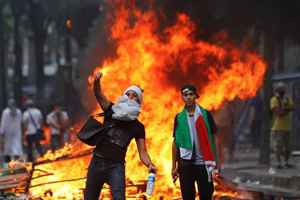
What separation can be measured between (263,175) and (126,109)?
641 centimetres

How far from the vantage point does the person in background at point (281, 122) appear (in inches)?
463

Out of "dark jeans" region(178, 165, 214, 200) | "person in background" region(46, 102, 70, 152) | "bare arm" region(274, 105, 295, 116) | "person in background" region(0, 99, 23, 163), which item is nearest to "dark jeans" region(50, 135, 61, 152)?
"person in background" region(46, 102, 70, 152)

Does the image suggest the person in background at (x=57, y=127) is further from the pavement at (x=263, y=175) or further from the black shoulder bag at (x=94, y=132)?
the black shoulder bag at (x=94, y=132)

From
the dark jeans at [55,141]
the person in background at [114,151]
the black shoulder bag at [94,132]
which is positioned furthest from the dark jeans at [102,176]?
the dark jeans at [55,141]

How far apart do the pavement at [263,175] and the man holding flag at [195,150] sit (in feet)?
11.0

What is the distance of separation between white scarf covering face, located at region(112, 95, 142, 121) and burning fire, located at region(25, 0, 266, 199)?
3.01 meters

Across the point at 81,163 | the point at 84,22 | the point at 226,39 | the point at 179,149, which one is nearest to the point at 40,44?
the point at 84,22

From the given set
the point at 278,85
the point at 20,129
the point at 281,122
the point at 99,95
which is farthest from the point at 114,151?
the point at 20,129

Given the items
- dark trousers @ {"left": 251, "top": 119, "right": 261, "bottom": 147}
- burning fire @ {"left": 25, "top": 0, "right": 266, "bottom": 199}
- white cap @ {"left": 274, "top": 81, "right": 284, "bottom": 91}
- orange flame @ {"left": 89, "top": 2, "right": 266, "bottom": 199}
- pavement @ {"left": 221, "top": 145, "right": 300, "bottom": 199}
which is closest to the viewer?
burning fire @ {"left": 25, "top": 0, "right": 266, "bottom": 199}

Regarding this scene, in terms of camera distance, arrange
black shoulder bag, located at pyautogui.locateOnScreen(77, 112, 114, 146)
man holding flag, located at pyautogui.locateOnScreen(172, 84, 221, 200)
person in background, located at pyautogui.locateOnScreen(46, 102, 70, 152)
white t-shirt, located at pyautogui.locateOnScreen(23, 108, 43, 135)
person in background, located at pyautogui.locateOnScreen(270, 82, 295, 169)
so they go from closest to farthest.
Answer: black shoulder bag, located at pyautogui.locateOnScreen(77, 112, 114, 146), man holding flag, located at pyautogui.locateOnScreen(172, 84, 221, 200), person in background, located at pyautogui.locateOnScreen(270, 82, 295, 169), person in background, located at pyautogui.locateOnScreen(46, 102, 70, 152), white t-shirt, located at pyautogui.locateOnScreen(23, 108, 43, 135)

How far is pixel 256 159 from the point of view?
42.8 ft

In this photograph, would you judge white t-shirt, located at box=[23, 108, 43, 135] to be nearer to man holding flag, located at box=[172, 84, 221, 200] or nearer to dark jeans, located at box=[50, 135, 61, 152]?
dark jeans, located at box=[50, 135, 61, 152]

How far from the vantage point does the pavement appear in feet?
34.0

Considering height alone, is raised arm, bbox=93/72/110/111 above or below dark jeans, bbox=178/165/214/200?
above
